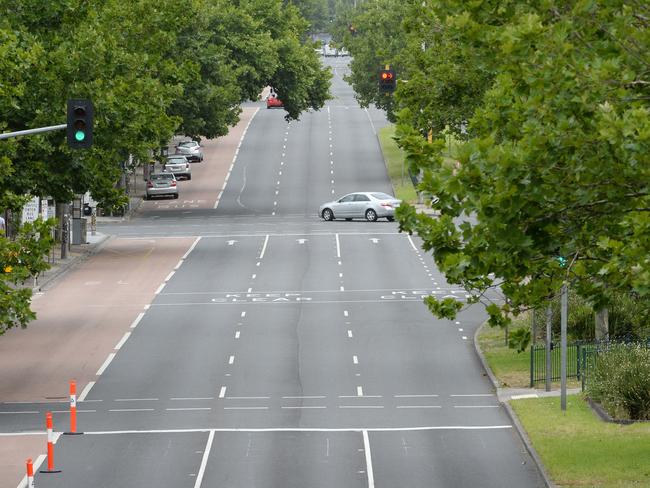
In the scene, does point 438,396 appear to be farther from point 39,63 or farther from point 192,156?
point 192,156

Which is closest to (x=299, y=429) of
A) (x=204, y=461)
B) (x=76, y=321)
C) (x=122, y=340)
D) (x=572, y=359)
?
(x=204, y=461)

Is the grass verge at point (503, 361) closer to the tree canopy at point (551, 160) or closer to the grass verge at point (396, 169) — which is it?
the tree canopy at point (551, 160)

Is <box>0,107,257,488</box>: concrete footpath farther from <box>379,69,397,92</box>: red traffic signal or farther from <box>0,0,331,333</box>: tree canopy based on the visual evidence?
<box>379,69,397,92</box>: red traffic signal

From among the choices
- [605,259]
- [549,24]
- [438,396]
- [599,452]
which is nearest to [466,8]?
[549,24]

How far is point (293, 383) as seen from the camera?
3597 cm

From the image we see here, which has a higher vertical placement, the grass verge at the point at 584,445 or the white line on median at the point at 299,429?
the grass verge at the point at 584,445

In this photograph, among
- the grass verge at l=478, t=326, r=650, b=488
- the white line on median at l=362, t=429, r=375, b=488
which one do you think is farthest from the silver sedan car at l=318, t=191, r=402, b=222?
the white line on median at l=362, t=429, r=375, b=488

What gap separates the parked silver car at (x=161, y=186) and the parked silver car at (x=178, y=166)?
7388mm

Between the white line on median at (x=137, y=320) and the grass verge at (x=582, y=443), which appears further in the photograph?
the white line on median at (x=137, y=320)

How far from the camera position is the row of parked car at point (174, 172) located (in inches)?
3319

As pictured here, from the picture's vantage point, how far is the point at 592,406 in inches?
1281

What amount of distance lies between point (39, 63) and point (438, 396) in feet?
47.9

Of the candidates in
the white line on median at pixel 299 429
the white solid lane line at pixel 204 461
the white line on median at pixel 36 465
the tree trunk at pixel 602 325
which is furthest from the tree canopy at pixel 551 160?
the tree trunk at pixel 602 325

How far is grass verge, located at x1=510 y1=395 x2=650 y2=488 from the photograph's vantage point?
84.8ft
